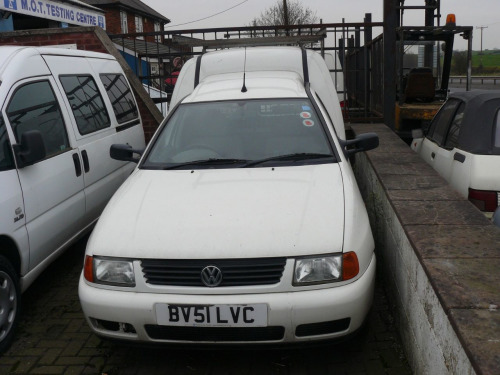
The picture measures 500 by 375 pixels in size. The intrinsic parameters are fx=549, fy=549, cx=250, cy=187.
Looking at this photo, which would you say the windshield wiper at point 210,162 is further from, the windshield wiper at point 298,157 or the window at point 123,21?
the window at point 123,21

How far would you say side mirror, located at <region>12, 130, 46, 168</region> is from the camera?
3827mm

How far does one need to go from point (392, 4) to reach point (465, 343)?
8.16 m

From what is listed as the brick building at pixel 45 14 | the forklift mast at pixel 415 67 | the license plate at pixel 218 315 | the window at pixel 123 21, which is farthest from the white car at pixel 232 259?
the window at pixel 123 21

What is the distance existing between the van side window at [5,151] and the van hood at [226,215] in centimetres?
77

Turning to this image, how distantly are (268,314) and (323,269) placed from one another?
1.28 ft

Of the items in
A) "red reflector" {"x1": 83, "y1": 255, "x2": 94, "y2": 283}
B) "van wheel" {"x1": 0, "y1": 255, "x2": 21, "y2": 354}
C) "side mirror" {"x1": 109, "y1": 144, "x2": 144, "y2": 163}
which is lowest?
"van wheel" {"x1": 0, "y1": 255, "x2": 21, "y2": 354}

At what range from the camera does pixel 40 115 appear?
4441mm

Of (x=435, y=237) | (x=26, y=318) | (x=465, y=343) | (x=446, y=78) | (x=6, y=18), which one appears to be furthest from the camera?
(x=446, y=78)

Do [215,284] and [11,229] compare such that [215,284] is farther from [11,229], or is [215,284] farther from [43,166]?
[43,166]

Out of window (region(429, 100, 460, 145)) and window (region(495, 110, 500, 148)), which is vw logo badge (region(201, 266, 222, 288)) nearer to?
window (region(495, 110, 500, 148))

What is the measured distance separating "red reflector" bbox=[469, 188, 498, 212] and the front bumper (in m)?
1.55

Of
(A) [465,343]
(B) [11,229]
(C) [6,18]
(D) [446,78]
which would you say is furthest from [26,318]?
(D) [446,78]

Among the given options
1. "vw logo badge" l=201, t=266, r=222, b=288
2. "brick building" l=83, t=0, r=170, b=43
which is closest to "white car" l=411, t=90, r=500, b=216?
"vw logo badge" l=201, t=266, r=222, b=288

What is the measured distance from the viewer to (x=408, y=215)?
3580mm
